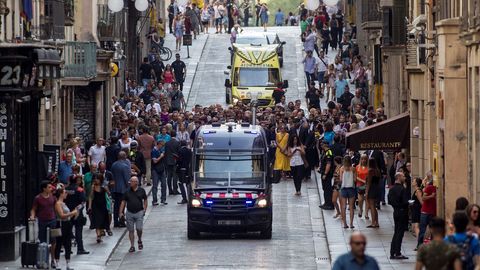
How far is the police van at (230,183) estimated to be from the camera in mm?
35594

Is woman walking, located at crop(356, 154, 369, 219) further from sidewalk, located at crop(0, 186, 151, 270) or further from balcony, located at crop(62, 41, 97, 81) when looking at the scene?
balcony, located at crop(62, 41, 97, 81)

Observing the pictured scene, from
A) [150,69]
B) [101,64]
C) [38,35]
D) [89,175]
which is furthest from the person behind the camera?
[150,69]

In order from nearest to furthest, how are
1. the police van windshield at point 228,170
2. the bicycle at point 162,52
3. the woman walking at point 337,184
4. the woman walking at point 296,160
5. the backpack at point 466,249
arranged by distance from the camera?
the backpack at point 466,249
the police van windshield at point 228,170
the woman walking at point 337,184
the woman walking at point 296,160
the bicycle at point 162,52

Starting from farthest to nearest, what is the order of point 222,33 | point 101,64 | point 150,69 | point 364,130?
point 222,33 → point 150,69 → point 101,64 → point 364,130

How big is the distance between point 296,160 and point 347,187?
7929 millimetres

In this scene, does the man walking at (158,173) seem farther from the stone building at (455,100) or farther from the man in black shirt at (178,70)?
the man in black shirt at (178,70)

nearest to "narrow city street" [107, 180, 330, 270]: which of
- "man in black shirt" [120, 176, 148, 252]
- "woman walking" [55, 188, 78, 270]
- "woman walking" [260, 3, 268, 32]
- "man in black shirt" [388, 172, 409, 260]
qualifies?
"man in black shirt" [120, 176, 148, 252]

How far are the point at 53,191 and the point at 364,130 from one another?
10010 millimetres

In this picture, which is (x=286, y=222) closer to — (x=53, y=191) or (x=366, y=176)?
(x=366, y=176)

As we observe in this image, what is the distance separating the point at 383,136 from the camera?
39531 millimetres

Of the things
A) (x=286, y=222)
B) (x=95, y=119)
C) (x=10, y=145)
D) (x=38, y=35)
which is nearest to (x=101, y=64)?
(x=95, y=119)

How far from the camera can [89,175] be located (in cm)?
3553

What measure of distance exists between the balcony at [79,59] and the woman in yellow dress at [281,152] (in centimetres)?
519

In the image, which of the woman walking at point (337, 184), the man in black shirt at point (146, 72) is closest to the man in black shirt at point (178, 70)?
the man in black shirt at point (146, 72)
